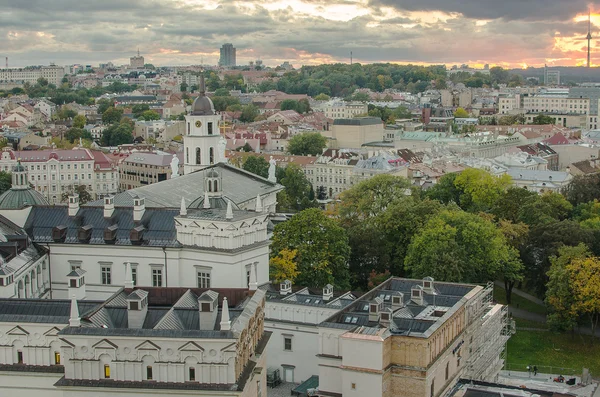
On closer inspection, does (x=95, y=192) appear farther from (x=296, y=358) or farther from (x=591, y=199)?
(x=296, y=358)

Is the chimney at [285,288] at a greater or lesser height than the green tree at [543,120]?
lesser

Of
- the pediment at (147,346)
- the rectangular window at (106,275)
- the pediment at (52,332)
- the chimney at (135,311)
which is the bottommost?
the rectangular window at (106,275)

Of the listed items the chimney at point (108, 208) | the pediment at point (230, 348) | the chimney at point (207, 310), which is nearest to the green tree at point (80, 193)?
the chimney at point (108, 208)

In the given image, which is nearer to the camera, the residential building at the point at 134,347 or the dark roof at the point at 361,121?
the residential building at the point at 134,347

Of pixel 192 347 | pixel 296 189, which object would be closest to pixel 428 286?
pixel 192 347

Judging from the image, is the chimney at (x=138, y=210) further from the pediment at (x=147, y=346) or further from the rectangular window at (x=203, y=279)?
the pediment at (x=147, y=346)

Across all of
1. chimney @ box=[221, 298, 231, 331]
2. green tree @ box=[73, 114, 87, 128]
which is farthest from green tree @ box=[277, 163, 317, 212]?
green tree @ box=[73, 114, 87, 128]
